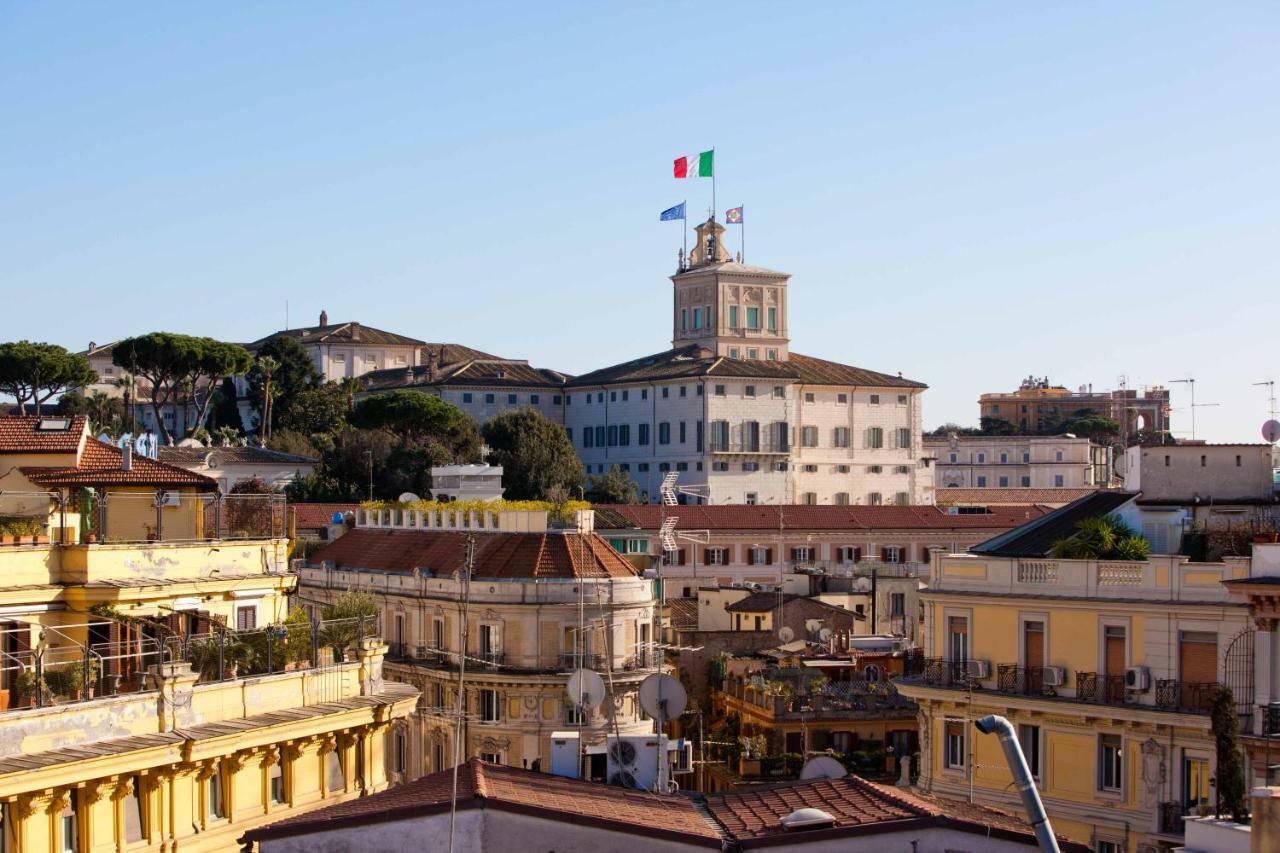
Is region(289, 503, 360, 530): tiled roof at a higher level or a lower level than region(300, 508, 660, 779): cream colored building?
higher

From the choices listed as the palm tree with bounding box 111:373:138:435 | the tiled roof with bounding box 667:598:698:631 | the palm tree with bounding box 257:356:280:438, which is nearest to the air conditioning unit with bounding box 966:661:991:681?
the tiled roof with bounding box 667:598:698:631

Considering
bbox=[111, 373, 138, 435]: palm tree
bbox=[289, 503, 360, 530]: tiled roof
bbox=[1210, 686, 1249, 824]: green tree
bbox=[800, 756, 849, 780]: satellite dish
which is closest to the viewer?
bbox=[1210, 686, 1249, 824]: green tree

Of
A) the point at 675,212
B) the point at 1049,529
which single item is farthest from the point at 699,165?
the point at 1049,529

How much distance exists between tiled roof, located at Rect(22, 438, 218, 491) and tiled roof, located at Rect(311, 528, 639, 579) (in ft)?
65.0

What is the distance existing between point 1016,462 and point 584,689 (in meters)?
160

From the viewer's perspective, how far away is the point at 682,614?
74.1m

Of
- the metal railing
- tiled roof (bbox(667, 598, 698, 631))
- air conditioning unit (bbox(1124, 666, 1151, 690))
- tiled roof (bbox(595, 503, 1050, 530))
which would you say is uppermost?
tiled roof (bbox(595, 503, 1050, 530))

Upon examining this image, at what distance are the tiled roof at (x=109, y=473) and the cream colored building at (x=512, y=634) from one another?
18.0m

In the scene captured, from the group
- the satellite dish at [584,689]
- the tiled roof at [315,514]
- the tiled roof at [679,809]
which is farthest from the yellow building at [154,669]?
the tiled roof at [315,514]

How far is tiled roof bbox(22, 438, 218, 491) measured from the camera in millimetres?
32281

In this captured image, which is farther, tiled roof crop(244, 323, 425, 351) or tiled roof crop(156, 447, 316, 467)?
tiled roof crop(244, 323, 425, 351)

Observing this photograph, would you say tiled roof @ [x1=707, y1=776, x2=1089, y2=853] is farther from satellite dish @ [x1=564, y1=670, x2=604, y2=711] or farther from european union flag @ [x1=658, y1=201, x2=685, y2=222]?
european union flag @ [x1=658, y1=201, x2=685, y2=222]

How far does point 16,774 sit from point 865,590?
51.8 metres

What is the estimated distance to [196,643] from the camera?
28.5 metres
